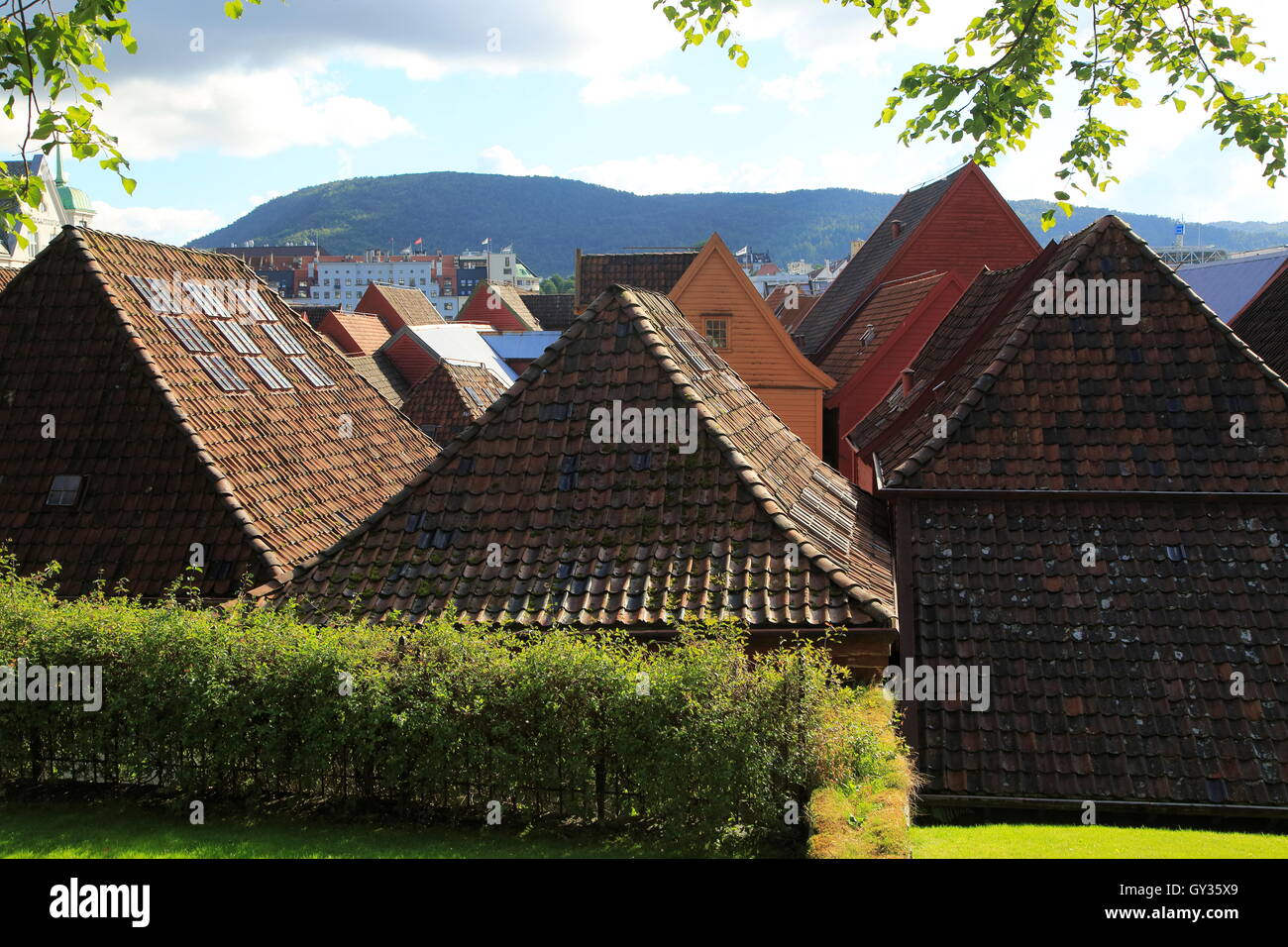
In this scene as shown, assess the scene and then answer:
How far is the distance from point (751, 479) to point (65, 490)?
31.9 feet

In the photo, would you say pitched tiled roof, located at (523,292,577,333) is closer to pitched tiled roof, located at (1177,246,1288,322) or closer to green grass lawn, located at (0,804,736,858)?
pitched tiled roof, located at (1177,246,1288,322)

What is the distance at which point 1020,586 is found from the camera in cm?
1351

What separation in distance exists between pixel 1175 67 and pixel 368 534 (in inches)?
372

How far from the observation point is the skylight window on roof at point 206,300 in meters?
18.4

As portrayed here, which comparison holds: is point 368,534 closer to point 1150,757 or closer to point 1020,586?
point 1020,586

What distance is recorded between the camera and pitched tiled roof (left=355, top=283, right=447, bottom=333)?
210 ft

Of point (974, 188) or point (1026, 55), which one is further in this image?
point (974, 188)

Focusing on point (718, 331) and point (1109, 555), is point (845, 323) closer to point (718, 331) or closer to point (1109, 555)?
point (718, 331)

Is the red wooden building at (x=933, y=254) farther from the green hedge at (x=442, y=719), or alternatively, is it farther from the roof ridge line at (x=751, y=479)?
the green hedge at (x=442, y=719)

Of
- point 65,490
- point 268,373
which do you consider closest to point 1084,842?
point 65,490

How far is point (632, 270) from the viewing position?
115ft

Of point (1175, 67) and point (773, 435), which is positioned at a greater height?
point (1175, 67)
